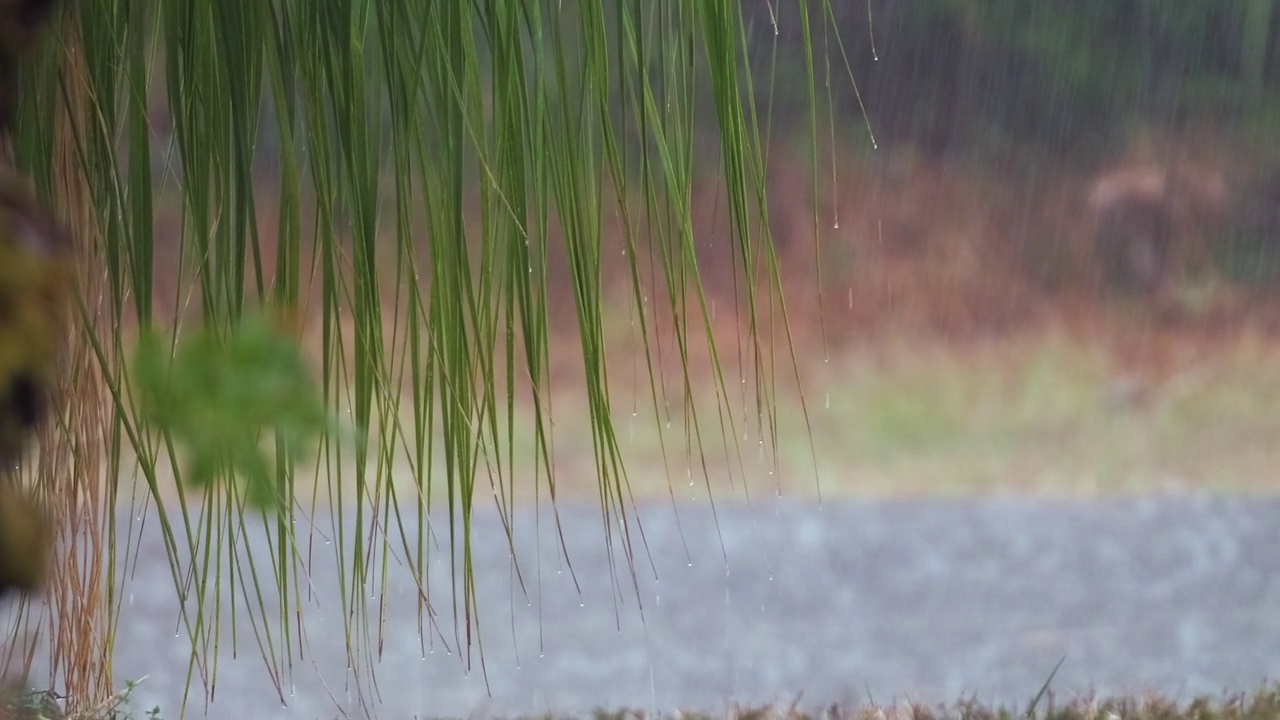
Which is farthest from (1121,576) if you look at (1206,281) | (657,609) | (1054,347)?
(1206,281)

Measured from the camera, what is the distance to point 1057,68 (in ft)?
20.9

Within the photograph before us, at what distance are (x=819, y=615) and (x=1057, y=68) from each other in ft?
12.3

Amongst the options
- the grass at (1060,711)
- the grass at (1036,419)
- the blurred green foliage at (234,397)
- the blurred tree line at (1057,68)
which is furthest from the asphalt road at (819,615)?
the blurred tree line at (1057,68)

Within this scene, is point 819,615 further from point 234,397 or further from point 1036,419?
point 234,397

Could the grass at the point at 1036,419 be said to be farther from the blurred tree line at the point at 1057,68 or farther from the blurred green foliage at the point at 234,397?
the blurred green foliage at the point at 234,397

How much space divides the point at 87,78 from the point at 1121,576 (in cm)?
357

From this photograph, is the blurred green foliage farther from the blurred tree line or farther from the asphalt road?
the blurred tree line

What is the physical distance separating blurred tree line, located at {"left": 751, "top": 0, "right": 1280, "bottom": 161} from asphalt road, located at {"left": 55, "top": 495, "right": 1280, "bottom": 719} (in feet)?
8.98

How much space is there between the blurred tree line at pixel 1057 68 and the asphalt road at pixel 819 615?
2.74 metres

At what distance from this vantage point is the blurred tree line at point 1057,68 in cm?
628

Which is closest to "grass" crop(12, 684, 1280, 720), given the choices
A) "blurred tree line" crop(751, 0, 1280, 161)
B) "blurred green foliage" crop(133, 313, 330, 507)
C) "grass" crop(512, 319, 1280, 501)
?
"blurred green foliage" crop(133, 313, 330, 507)

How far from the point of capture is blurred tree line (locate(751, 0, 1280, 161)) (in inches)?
247

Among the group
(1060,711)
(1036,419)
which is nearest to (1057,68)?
(1036,419)

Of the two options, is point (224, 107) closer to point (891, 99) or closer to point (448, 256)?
point (448, 256)
